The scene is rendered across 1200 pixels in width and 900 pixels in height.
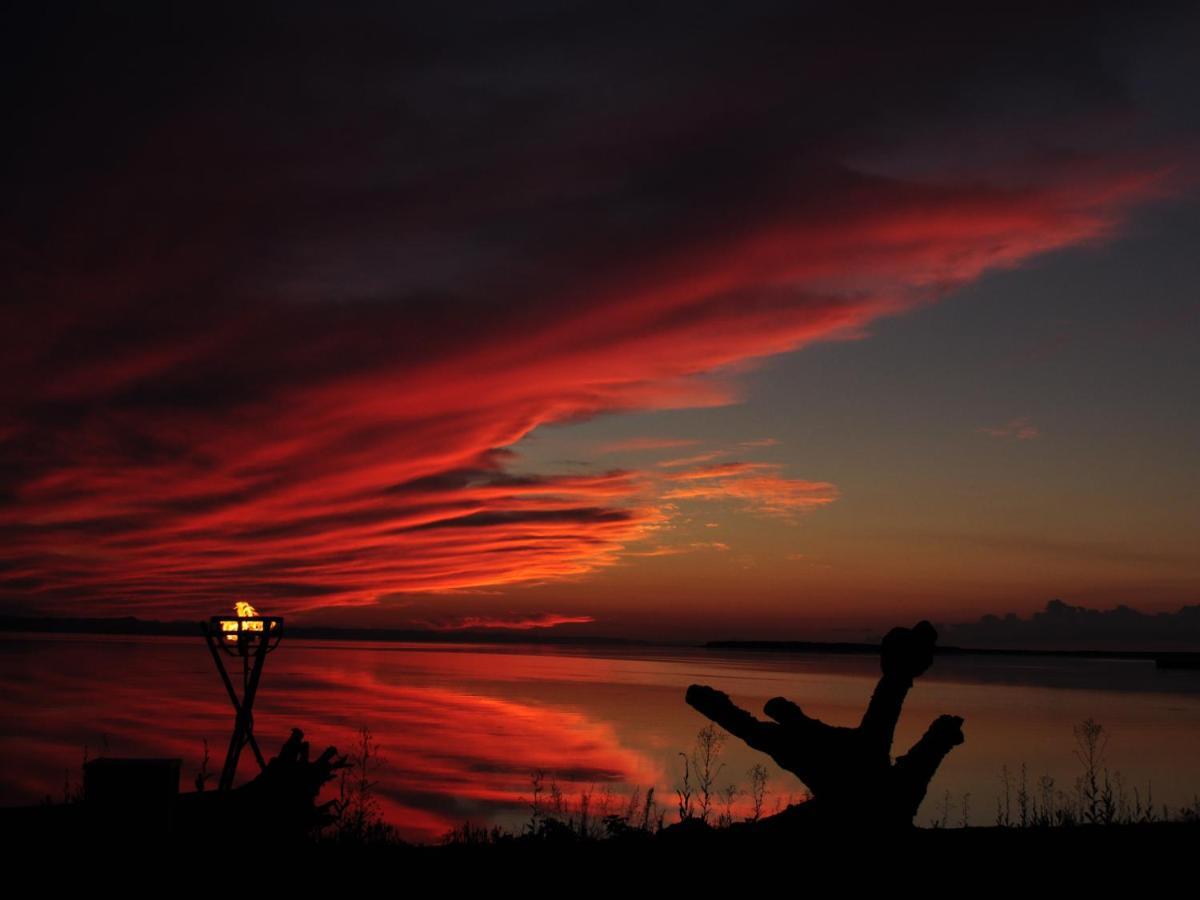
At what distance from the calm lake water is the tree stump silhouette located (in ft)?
39.9

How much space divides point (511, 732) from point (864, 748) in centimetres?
3204

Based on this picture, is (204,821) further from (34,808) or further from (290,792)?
(34,808)

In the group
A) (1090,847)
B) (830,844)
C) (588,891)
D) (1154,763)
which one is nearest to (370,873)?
(588,891)

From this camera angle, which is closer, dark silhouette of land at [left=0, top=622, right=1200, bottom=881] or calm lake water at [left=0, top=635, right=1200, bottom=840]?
dark silhouette of land at [left=0, top=622, right=1200, bottom=881]

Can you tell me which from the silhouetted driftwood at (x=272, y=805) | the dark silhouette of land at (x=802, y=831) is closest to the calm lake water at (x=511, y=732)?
the silhouetted driftwood at (x=272, y=805)

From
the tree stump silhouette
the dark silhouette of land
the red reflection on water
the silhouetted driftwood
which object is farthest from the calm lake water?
the tree stump silhouette

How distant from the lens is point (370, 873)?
9.30 metres

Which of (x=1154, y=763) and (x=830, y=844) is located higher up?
(x=830, y=844)

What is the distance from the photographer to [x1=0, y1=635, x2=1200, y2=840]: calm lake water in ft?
87.5

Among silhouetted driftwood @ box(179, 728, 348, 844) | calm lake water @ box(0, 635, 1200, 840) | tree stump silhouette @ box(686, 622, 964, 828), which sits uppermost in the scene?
tree stump silhouette @ box(686, 622, 964, 828)

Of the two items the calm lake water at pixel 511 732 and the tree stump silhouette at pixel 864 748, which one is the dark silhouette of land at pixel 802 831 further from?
the calm lake water at pixel 511 732

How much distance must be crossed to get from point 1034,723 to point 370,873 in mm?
42454

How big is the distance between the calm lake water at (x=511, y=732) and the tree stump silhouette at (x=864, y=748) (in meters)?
12.2

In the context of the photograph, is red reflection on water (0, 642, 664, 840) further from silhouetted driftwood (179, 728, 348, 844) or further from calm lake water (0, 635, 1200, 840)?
silhouetted driftwood (179, 728, 348, 844)
